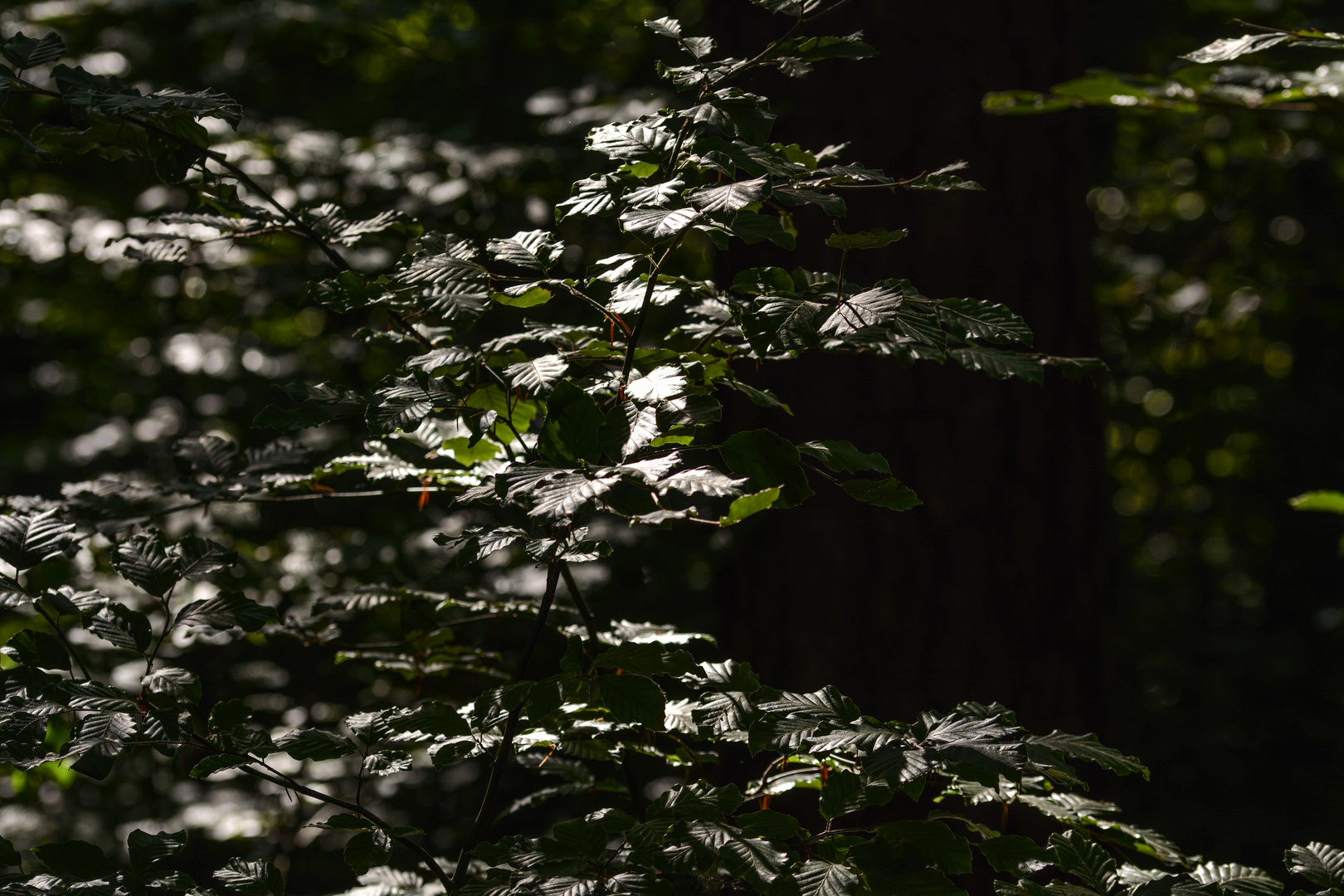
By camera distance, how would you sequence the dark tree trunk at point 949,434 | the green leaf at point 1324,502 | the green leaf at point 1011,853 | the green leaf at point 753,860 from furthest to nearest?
1. the dark tree trunk at point 949,434
2. the green leaf at point 1324,502
3. the green leaf at point 1011,853
4. the green leaf at point 753,860

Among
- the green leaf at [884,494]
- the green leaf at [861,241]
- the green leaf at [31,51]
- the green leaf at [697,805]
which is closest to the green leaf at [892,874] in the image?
the green leaf at [697,805]

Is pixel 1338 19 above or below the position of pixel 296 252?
above

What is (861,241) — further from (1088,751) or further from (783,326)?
(1088,751)

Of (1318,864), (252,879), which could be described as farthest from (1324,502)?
(252,879)

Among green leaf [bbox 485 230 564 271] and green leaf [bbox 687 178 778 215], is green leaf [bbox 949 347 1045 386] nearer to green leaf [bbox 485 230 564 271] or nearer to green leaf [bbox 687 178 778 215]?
green leaf [bbox 687 178 778 215]

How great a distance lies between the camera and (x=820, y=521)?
1509 millimetres

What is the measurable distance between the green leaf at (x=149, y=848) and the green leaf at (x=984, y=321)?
88 centimetres

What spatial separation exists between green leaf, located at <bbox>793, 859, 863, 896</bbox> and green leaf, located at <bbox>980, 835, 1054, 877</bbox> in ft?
0.47

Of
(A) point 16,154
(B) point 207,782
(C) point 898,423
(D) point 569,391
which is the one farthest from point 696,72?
(A) point 16,154

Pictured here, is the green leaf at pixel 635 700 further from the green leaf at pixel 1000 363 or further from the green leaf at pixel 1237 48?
the green leaf at pixel 1237 48

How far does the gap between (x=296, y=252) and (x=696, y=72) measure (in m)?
2.45

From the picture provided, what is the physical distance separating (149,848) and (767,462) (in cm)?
70

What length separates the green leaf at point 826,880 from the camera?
706mm

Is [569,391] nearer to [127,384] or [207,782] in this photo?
[207,782]
